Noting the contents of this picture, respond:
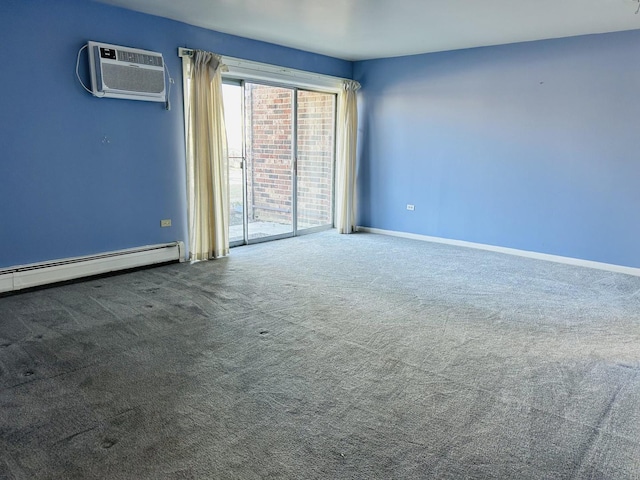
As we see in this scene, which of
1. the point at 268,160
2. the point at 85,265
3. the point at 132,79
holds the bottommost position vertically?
the point at 85,265

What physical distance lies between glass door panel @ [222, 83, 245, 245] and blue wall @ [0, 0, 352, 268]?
0.59 metres

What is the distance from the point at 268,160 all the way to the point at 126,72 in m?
2.33

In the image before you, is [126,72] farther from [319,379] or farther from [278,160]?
[319,379]

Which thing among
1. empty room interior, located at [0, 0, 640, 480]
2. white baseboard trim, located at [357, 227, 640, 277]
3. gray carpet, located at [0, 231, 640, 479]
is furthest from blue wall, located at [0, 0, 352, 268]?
white baseboard trim, located at [357, 227, 640, 277]

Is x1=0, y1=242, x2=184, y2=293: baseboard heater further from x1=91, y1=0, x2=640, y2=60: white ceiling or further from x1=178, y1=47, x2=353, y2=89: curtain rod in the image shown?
x1=91, y1=0, x2=640, y2=60: white ceiling

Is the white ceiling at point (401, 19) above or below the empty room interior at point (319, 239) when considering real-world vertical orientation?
above

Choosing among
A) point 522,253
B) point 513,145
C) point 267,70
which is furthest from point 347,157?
point 522,253

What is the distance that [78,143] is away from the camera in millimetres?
4184

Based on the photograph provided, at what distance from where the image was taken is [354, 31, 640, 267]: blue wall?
16.0ft

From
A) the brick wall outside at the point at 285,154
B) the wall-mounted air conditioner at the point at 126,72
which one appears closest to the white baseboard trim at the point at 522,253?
the brick wall outside at the point at 285,154

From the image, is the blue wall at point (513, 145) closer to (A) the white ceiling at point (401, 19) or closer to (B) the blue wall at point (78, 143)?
(A) the white ceiling at point (401, 19)

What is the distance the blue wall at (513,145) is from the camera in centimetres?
488

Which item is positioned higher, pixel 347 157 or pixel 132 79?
pixel 132 79

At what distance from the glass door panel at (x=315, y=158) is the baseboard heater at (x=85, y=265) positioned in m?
2.34
